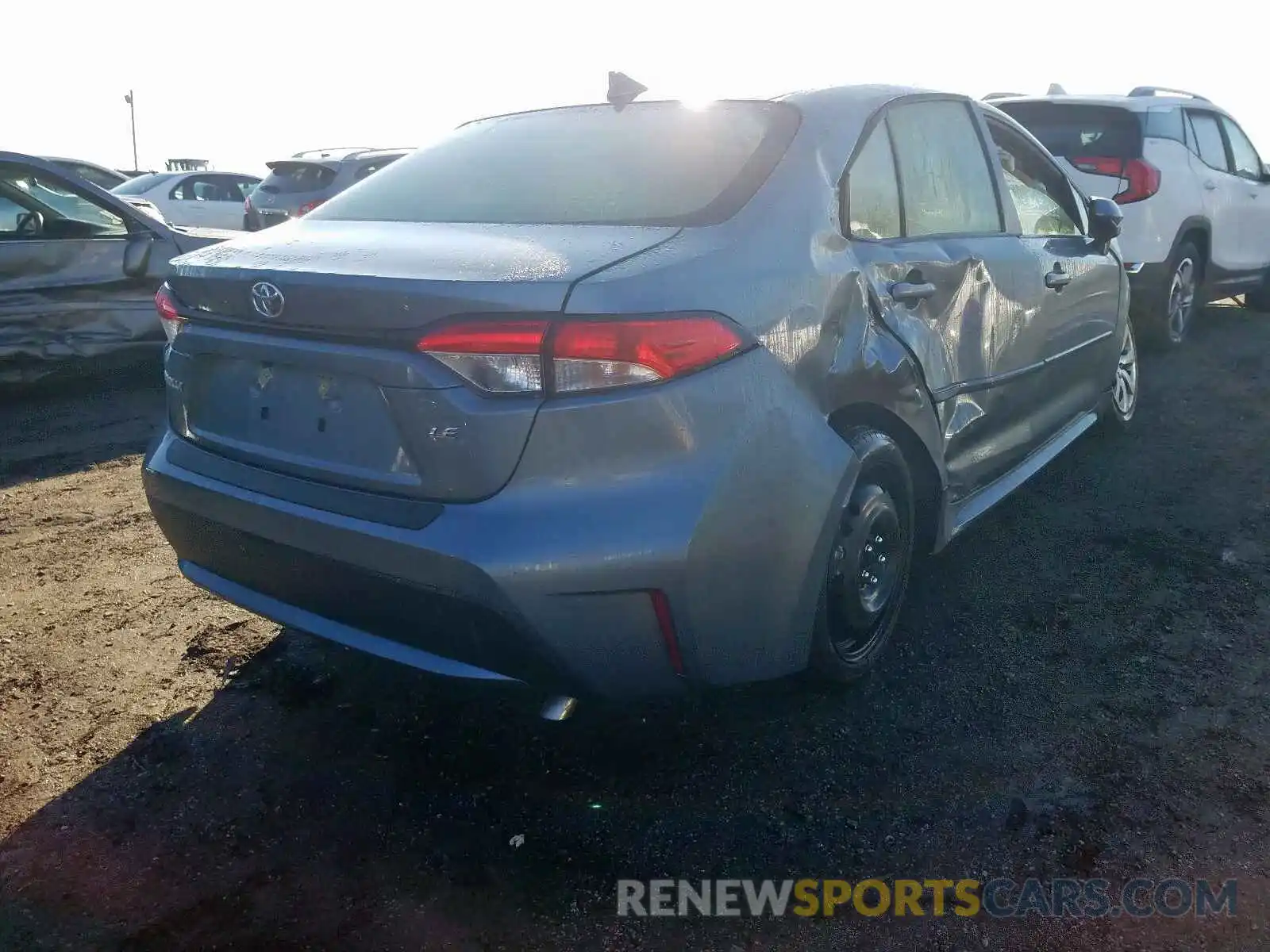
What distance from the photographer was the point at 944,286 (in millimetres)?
3080

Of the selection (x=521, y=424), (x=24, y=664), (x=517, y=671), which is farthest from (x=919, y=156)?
(x=24, y=664)

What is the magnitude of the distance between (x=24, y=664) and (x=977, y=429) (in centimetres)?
296

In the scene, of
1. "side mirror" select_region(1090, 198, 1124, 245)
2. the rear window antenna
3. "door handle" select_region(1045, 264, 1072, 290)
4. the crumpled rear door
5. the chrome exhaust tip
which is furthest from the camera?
the crumpled rear door

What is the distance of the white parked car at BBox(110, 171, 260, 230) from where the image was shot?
15711mm

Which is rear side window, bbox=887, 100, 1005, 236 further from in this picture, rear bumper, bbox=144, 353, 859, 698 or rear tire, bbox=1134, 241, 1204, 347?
rear tire, bbox=1134, 241, 1204, 347

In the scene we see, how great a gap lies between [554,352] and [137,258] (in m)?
5.15

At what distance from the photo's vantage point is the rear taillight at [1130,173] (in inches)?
267

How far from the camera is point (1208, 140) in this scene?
764 cm

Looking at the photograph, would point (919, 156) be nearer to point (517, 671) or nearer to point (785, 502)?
point (785, 502)

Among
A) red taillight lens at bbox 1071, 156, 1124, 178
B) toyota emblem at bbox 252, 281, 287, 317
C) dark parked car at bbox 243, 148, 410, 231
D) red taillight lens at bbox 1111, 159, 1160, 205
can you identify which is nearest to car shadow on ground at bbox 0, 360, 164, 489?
toyota emblem at bbox 252, 281, 287, 317

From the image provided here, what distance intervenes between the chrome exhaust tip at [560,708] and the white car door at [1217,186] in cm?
688

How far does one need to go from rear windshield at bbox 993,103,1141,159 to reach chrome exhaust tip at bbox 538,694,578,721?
6050 mm

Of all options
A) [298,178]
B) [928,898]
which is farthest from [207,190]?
[928,898]

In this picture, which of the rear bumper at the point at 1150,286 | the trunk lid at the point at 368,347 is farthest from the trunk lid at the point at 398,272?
the rear bumper at the point at 1150,286
